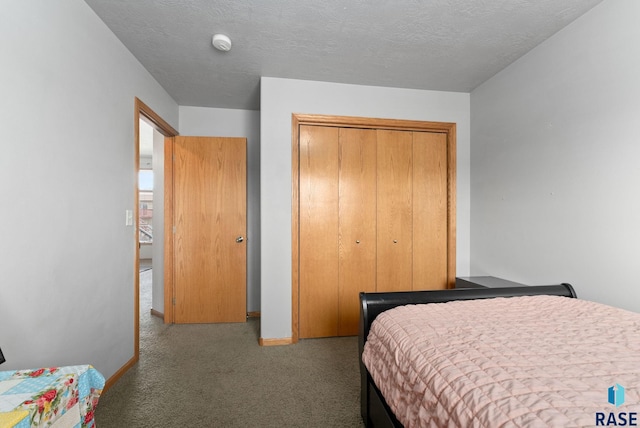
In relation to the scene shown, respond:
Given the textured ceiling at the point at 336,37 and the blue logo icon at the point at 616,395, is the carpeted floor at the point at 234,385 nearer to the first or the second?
the blue logo icon at the point at 616,395

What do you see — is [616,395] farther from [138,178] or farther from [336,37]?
[138,178]

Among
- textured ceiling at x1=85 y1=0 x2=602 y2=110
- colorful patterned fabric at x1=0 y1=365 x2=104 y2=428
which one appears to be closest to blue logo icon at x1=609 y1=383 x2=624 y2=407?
colorful patterned fabric at x1=0 y1=365 x2=104 y2=428

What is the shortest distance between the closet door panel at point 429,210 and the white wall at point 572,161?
1.36 feet

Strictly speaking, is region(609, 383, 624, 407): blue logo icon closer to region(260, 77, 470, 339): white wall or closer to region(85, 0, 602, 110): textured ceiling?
region(85, 0, 602, 110): textured ceiling

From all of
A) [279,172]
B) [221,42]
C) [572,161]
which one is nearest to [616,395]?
[572,161]

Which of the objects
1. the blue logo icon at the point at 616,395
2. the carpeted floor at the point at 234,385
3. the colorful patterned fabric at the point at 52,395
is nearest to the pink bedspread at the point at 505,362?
the blue logo icon at the point at 616,395

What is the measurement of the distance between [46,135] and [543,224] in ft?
10.6

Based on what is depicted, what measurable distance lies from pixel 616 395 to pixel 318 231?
2.12 meters

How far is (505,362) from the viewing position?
86 cm

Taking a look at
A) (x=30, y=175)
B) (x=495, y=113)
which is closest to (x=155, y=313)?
(x=30, y=175)

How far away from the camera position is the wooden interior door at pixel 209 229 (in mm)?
3041

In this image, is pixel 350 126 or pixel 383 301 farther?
pixel 350 126

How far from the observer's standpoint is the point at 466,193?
113 inches

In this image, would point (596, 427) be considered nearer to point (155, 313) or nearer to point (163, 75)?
point (163, 75)
